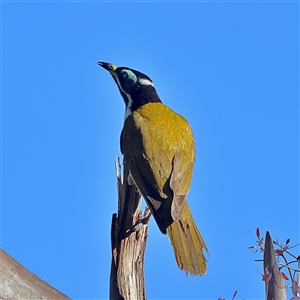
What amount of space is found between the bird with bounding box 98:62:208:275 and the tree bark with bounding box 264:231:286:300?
1.89 metres

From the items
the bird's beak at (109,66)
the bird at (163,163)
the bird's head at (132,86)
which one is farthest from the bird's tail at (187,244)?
the bird's beak at (109,66)

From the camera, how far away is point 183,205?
19.3 ft

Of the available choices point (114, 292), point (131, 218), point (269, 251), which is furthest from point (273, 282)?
point (131, 218)

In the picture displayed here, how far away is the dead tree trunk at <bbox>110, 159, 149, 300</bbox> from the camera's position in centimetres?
480

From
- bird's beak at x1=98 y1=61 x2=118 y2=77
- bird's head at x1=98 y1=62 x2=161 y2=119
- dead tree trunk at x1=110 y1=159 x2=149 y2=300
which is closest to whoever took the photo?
dead tree trunk at x1=110 y1=159 x2=149 y2=300

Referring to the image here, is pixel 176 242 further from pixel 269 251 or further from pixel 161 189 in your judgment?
pixel 269 251

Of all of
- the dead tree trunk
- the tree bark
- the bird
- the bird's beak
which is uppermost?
the bird's beak

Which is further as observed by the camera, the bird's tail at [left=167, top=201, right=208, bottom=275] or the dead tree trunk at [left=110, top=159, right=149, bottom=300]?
the bird's tail at [left=167, top=201, right=208, bottom=275]

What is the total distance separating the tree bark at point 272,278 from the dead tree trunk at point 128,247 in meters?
1.56

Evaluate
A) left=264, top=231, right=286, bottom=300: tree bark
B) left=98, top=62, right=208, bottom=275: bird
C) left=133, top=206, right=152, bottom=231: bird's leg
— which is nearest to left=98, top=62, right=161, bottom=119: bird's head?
left=98, top=62, right=208, bottom=275: bird

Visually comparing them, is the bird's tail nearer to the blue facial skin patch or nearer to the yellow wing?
the yellow wing

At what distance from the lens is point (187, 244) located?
18.1 ft

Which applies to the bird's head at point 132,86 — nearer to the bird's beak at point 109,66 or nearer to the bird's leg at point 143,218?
the bird's beak at point 109,66

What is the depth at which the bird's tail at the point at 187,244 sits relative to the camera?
5.37 meters
